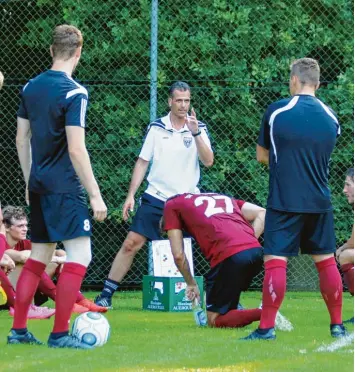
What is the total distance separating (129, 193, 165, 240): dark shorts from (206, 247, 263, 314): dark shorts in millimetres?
1841

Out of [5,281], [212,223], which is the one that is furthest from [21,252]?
[212,223]

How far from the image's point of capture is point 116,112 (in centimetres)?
1141

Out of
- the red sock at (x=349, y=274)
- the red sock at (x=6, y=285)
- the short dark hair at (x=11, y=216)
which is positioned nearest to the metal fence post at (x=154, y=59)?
the short dark hair at (x=11, y=216)

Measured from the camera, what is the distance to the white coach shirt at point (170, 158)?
9.37m

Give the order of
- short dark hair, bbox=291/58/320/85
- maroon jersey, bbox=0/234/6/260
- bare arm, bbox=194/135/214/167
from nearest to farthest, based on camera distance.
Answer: short dark hair, bbox=291/58/320/85 < maroon jersey, bbox=0/234/6/260 < bare arm, bbox=194/135/214/167

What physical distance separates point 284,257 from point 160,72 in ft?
16.0

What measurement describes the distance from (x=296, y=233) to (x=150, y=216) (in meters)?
2.88

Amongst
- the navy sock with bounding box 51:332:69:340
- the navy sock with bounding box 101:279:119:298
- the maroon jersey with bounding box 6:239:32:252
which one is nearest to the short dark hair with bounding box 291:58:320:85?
the navy sock with bounding box 51:332:69:340

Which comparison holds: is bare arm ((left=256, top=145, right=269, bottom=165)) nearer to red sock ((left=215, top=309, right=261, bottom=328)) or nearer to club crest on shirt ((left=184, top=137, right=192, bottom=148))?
red sock ((left=215, top=309, right=261, bottom=328))

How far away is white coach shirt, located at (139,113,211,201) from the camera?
30.7 ft

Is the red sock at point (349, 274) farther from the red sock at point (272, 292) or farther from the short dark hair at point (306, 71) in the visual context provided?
the short dark hair at point (306, 71)

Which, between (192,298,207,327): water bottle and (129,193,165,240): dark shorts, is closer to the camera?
(192,298,207,327): water bottle

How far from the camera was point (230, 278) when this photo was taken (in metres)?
→ 7.57

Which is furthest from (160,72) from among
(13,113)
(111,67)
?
(13,113)
